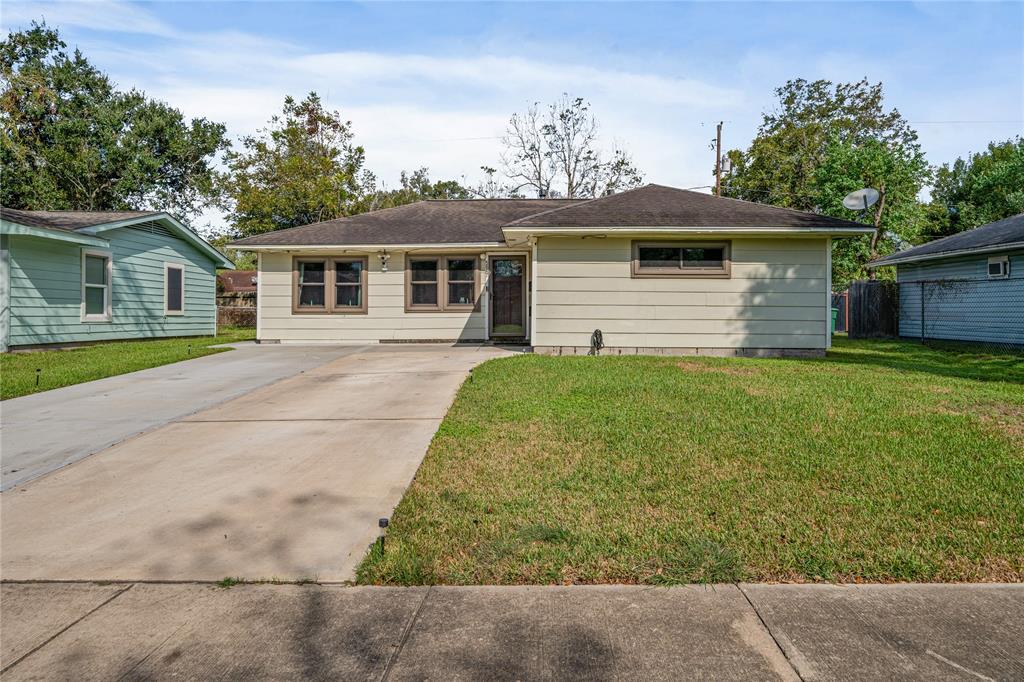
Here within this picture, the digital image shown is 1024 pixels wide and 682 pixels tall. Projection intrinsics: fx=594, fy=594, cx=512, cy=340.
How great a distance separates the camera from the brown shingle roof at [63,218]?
11734 millimetres

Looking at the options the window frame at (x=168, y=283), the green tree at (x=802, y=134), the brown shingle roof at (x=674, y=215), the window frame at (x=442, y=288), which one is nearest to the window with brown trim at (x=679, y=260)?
the brown shingle roof at (x=674, y=215)

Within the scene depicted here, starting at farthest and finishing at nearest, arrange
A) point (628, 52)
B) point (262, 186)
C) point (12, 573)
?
point (262, 186) → point (628, 52) → point (12, 573)

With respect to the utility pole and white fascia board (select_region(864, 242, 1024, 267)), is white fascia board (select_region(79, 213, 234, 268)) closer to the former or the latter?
the utility pole

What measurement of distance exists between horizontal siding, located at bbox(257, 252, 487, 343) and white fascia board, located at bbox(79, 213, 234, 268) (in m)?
3.63

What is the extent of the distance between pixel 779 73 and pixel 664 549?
116 ft

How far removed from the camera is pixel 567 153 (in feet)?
98.3

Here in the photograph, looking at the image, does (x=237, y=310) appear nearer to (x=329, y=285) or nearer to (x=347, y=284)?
(x=329, y=285)

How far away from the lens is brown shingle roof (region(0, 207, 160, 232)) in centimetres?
1173

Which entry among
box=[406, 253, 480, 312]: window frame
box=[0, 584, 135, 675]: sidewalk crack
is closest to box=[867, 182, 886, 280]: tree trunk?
box=[406, 253, 480, 312]: window frame

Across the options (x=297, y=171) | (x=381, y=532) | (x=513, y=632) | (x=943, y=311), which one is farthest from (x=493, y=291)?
(x=297, y=171)

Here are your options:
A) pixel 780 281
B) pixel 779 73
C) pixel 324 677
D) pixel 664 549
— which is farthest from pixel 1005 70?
pixel 324 677

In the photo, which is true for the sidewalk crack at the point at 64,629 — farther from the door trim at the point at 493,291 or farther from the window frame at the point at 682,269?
the door trim at the point at 493,291

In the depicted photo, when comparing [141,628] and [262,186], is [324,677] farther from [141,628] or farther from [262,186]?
[262,186]

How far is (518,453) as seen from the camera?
4.44m
